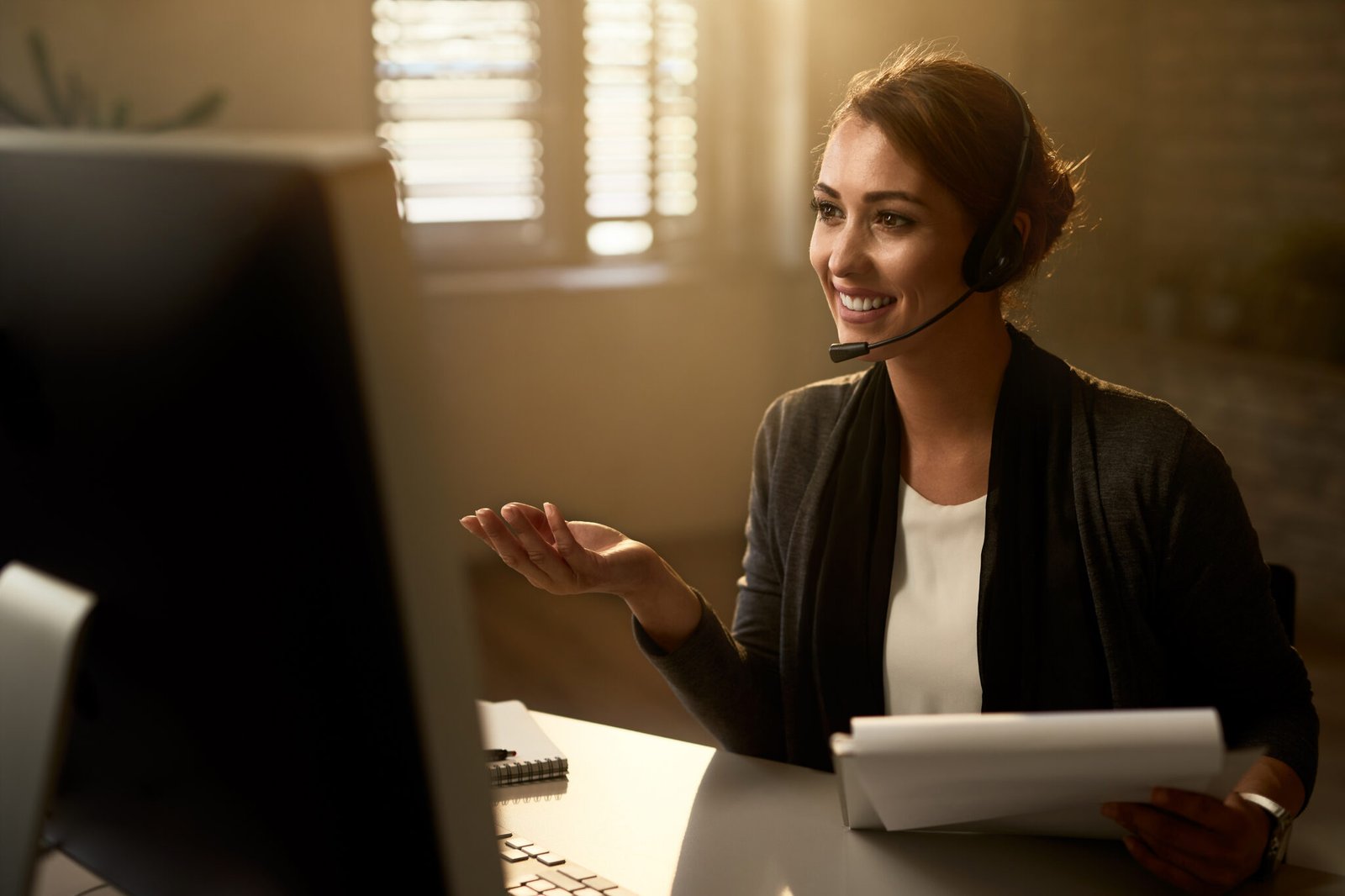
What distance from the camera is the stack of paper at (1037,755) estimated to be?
2.41ft

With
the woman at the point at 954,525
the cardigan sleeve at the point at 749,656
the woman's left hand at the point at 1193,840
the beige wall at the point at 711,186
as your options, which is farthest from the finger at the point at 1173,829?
the beige wall at the point at 711,186

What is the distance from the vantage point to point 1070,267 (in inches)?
151

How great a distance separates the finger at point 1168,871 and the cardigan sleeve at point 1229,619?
0.24 metres

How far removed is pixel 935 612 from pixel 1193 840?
0.45m

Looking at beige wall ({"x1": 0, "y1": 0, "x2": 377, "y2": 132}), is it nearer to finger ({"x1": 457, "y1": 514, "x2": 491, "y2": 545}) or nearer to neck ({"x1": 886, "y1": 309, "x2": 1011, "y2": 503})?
neck ({"x1": 886, "y1": 309, "x2": 1011, "y2": 503})

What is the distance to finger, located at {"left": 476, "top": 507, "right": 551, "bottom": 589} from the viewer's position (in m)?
1.06

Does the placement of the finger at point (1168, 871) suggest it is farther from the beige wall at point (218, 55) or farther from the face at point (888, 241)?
the beige wall at point (218, 55)

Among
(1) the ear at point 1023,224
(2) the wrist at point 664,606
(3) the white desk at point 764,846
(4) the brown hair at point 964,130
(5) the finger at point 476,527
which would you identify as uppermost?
(4) the brown hair at point 964,130

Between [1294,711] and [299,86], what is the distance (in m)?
3.21

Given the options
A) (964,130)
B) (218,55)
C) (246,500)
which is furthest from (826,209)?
(218,55)

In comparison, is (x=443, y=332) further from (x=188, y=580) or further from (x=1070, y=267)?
(x=188, y=580)

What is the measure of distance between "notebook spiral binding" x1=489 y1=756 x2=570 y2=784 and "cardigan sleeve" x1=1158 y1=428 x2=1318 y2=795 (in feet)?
1.86

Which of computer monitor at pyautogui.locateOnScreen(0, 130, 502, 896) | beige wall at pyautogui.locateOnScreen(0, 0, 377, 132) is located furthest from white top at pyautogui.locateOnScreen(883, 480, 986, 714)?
beige wall at pyautogui.locateOnScreen(0, 0, 377, 132)

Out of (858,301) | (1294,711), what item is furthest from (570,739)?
(1294,711)
